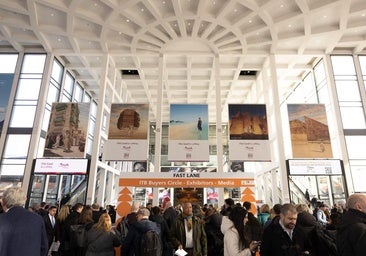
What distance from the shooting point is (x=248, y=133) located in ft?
49.4

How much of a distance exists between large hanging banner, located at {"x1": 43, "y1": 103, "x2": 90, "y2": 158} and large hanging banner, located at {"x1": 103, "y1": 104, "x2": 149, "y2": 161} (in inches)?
62.7

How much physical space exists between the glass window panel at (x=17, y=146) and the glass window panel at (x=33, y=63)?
4359mm

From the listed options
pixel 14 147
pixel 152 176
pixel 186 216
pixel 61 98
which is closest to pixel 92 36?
pixel 61 98

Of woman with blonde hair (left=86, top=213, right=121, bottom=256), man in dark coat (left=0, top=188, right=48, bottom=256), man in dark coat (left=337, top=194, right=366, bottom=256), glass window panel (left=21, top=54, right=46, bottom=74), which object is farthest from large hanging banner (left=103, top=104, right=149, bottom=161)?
man in dark coat (left=337, top=194, right=366, bottom=256)

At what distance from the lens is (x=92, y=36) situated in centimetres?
1623

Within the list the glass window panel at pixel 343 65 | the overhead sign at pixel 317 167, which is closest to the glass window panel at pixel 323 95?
the glass window panel at pixel 343 65

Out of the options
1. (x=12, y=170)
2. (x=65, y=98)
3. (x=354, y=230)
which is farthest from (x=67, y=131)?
(x=354, y=230)

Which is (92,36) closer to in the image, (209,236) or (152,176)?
(152,176)

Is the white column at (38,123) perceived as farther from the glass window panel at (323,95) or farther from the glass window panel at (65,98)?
the glass window panel at (323,95)

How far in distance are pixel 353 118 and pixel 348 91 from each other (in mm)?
1739

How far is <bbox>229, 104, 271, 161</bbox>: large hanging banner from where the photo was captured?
575 inches

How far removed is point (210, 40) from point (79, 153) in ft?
33.8

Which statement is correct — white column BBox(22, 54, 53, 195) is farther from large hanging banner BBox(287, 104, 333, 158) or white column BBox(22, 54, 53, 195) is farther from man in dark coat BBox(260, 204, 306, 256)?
man in dark coat BBox(260, 204, 306, 256)

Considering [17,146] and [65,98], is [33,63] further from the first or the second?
[17,146]
